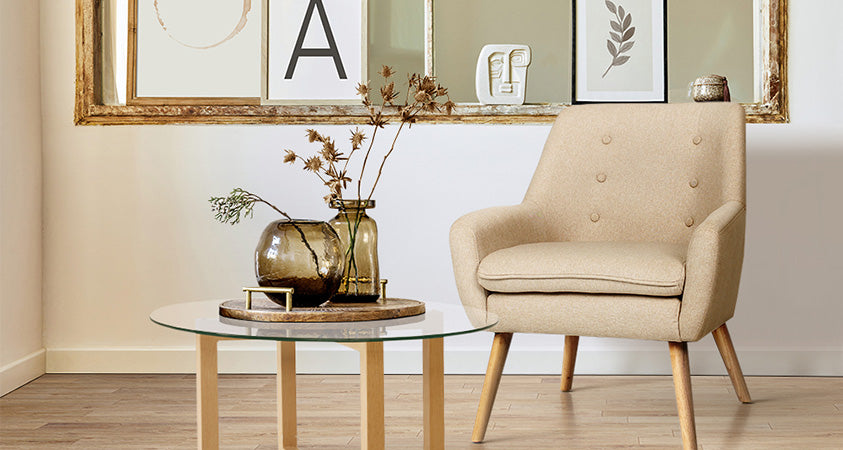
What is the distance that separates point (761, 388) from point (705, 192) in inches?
27.1

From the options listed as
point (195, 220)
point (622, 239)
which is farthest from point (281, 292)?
point (195, 220)

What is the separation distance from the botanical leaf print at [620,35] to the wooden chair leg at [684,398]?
1389 millimetres

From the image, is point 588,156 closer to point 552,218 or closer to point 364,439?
point 552,218

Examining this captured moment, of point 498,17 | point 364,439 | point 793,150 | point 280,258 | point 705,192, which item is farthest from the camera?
point 498,17

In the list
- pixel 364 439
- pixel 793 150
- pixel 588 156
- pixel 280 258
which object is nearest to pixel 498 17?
pixel 588 156

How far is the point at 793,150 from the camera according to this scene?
3.06 meters

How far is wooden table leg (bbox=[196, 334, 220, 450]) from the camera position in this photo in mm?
1782

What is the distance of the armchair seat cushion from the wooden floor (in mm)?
380

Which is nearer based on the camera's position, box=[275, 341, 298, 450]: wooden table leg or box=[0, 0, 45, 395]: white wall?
box=[275, 341, 298, 450]: wooden table leg

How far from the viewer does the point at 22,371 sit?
2.97 metres

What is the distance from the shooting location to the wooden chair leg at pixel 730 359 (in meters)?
2.55

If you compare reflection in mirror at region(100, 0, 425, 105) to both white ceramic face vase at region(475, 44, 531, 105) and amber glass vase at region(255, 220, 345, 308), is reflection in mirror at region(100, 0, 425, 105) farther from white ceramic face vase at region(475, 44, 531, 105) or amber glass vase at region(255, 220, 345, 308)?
amber glass vase at region(255, 220, 345, 308)

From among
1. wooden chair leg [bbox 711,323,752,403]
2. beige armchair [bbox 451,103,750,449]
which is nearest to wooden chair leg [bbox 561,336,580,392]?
beige armchair [bbox 451,103,750,449]

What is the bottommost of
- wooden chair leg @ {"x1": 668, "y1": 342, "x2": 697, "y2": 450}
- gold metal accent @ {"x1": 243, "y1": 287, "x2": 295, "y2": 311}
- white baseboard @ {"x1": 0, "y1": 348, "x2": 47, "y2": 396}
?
white baseboard @ {"x1": 0, "y1": 348, "x2": 47, "y2": 396}
